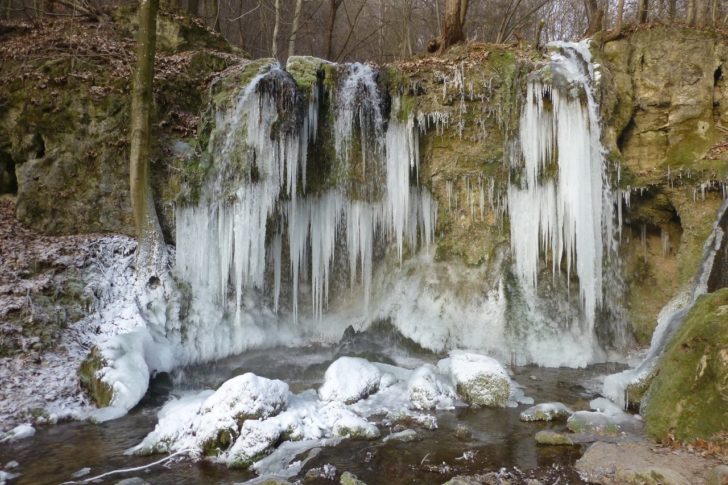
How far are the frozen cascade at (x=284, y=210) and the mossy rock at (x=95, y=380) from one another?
6.08 feet

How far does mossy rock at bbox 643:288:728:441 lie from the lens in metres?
5.21

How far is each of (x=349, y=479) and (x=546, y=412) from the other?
3225mm

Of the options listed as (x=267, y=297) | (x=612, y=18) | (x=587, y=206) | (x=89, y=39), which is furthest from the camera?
(x=612, y=18)

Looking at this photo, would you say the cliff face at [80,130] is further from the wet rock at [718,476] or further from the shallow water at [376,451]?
the wet rock at [718,476]

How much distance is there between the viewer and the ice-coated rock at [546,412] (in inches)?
261

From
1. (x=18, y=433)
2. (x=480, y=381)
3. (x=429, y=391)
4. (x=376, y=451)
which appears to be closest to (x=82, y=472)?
(x=18, y=433)

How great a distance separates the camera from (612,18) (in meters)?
20.1

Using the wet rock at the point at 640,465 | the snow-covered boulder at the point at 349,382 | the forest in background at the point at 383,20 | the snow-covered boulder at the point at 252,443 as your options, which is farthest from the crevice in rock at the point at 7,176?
the wet rock at the point at 640,465

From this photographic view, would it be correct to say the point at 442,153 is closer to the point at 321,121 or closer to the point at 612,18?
the point at 321,121

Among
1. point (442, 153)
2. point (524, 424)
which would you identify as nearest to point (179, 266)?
point (442, 153)

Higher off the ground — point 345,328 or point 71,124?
point 71,124

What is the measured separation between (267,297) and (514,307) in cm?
520

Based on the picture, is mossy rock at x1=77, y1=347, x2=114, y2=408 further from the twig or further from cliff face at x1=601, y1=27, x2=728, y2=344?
cliff face at x1=601, y1=27, x2=728, y2=344

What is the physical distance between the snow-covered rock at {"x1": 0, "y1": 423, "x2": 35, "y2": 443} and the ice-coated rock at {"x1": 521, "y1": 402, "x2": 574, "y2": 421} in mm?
6552
